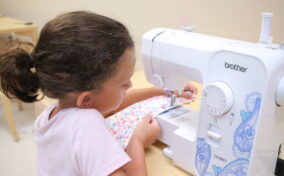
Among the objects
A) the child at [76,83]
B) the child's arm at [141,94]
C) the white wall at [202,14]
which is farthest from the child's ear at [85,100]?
the white wall at [202,14]

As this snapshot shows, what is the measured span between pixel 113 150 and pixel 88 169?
0.07 m

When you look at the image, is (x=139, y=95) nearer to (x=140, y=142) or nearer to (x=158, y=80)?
(x=158, y=80)

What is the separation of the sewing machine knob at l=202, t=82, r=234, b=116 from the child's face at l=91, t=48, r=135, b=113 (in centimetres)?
21

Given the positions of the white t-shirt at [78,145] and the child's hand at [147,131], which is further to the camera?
the child's hand at [147,131]

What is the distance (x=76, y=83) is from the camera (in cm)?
65

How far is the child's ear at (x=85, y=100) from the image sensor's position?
677 millimetres

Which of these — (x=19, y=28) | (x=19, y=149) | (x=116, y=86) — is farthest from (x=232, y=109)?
(x=19, y=28)

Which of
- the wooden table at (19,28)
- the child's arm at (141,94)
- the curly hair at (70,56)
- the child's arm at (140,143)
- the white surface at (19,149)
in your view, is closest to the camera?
the curly hair at (70,56)

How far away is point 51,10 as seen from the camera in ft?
10.2

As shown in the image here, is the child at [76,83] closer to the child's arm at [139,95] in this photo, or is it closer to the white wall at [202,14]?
the child's arm at [139,95]

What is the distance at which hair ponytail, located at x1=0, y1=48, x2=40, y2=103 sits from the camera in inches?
26.7

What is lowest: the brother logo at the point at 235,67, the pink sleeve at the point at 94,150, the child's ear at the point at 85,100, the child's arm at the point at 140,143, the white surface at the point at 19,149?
the white surface at the point at 19,149

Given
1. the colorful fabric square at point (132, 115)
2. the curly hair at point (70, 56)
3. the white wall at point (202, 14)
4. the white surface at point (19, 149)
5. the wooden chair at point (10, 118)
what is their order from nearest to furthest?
the curly hair at point (70, 56) < the colorful fabric square at point (132, 115) < the white wall at point (202, 14) < the white surface at point (19, 149) < the wooden chair at point (10, 118)

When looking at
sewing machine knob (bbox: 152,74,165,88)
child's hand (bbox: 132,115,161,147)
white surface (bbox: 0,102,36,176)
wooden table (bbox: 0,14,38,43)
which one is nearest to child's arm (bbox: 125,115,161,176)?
child's hand (bbox: 132,115,161,147)
